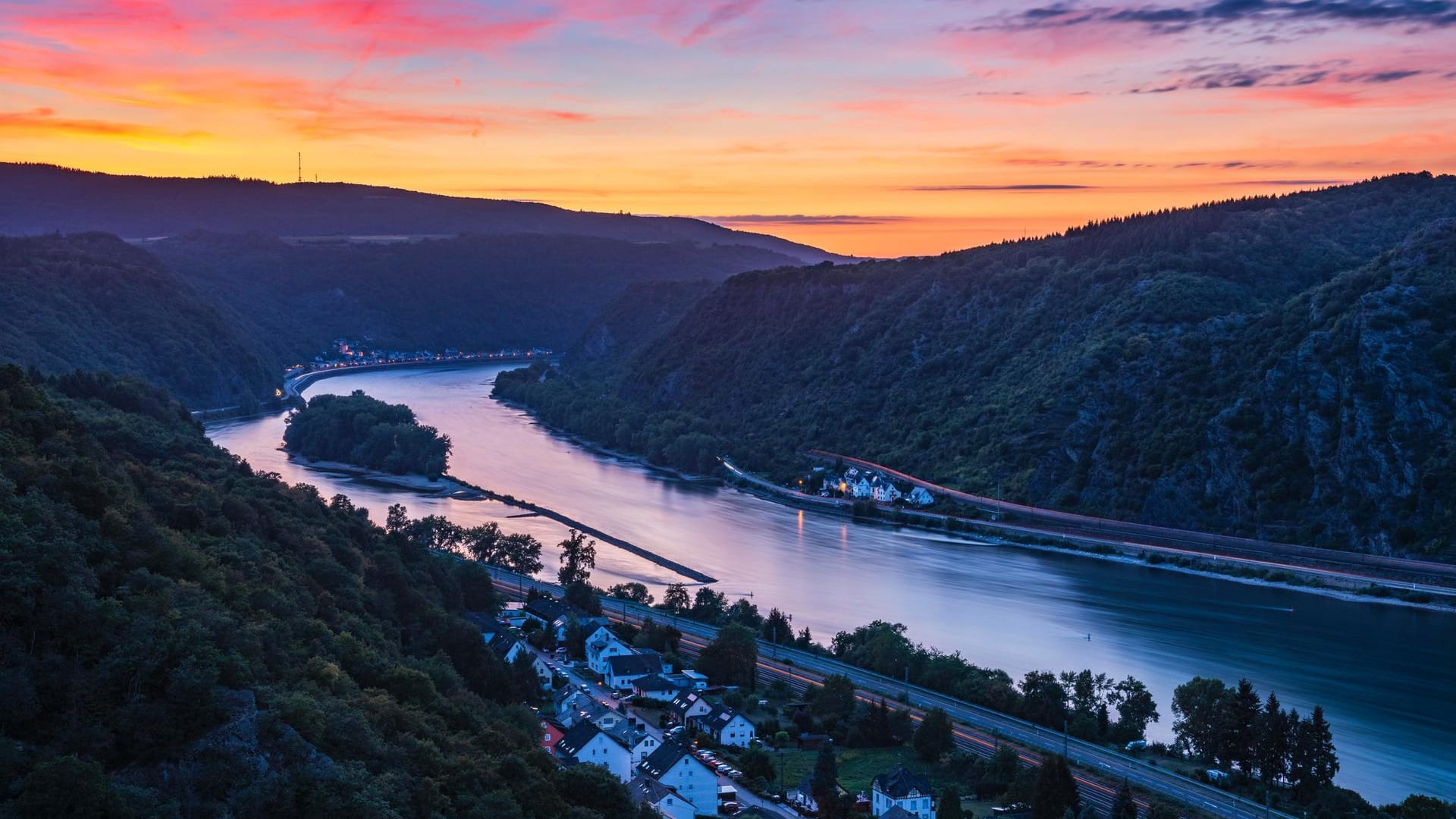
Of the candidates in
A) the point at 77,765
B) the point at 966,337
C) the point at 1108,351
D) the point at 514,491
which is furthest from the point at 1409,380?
the point at 77,765

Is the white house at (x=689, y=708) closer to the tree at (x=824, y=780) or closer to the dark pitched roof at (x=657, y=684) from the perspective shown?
the dark pitched roof at (x=657, y=684)

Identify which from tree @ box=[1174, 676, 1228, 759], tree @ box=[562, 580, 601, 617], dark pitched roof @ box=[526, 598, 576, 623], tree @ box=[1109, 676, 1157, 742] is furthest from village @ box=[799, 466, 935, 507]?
tree @ box=[1174, 676, 1228, 759]

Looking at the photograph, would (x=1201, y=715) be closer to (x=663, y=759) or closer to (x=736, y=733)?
(x=736, y=733)

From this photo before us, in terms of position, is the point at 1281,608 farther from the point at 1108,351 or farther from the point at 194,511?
the point at 194,511

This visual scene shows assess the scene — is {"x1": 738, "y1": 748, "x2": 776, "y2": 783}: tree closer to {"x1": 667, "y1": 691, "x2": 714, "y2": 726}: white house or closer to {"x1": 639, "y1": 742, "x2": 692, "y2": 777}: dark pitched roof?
{"x1": 639, "y1": 742, "x2": 692, "y2": 777}: dark pitched roof

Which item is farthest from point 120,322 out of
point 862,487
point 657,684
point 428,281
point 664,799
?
point 428,281

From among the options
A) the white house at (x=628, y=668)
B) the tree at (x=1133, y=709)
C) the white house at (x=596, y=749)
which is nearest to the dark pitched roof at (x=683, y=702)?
the white house at (x=628, y=668)
